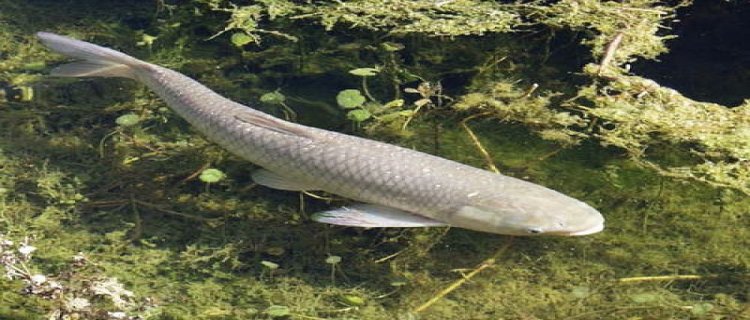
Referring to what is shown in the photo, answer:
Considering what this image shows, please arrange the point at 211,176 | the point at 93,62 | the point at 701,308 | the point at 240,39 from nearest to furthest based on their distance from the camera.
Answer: the point at 701,308, the point at 211,176, the point at 93,62, the point at 240,39

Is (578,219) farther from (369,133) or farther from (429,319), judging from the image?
(369,133)

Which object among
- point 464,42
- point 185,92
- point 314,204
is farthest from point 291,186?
point 464,42

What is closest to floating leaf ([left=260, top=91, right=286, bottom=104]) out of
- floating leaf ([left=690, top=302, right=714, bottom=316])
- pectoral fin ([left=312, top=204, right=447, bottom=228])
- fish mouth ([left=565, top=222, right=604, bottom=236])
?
pectoral fin ([left=312, top=204, right=447, bottom=228])

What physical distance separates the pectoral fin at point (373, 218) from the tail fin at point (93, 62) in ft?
4.91

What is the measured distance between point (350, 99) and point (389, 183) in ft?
3.12

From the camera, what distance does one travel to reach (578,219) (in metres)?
3.70

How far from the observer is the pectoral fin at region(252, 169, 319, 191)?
409 centimetres

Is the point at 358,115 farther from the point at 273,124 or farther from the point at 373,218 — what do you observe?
the point at 373,218

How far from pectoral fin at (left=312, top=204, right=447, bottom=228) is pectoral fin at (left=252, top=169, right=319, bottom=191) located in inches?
8.5

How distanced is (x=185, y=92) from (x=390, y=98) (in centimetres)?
103

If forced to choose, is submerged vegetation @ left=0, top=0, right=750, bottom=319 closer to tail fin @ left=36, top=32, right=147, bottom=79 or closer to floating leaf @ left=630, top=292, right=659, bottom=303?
floating leaf @ left=630, top=292, right=659, bottom=303

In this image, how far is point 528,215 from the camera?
12.2 feet

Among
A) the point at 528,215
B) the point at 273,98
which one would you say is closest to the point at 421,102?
the point at 273,98

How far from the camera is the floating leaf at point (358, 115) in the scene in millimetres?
4656
